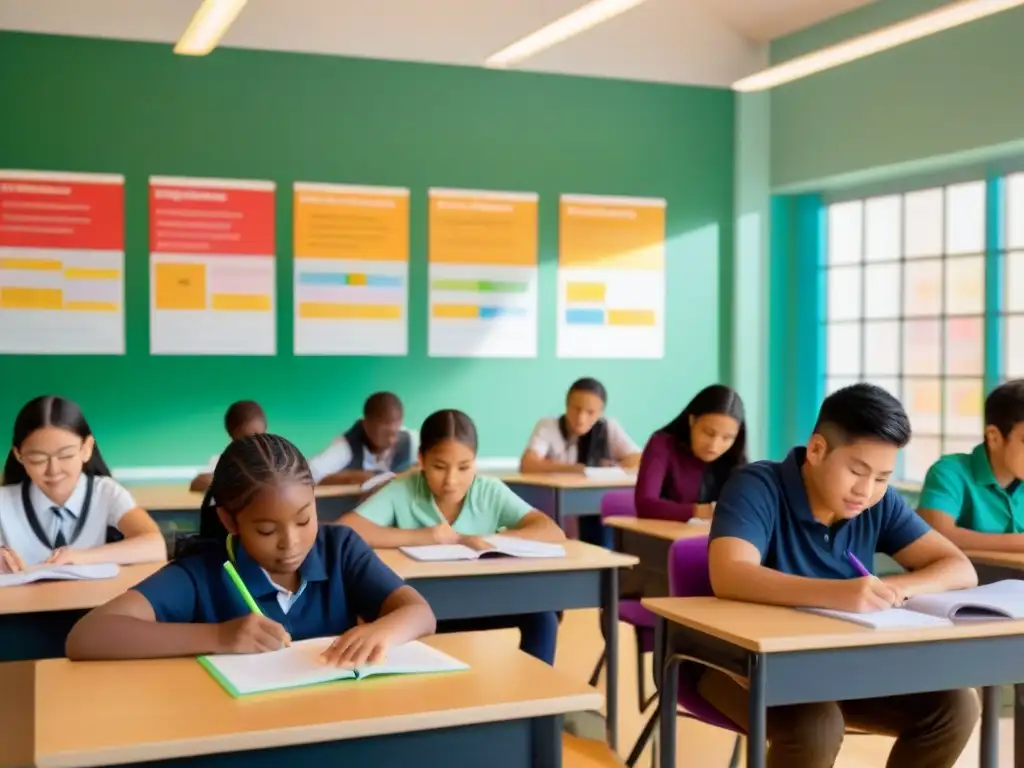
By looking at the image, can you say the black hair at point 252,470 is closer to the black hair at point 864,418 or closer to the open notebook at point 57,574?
the open notebook at point 57,574

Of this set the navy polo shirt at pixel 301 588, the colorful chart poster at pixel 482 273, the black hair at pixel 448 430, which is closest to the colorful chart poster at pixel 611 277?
the colorful chart poster at pixel 482 273

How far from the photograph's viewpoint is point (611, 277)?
6.86 metres

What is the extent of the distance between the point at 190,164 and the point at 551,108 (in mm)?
1982

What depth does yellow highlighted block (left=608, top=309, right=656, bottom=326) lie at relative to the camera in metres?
6.86

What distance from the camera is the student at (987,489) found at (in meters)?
3.37

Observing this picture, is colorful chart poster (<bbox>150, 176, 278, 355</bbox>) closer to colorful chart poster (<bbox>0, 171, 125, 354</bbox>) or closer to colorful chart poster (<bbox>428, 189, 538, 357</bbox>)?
colorful chart poster (<bbox>0, 171, 125, 354</bbox>)

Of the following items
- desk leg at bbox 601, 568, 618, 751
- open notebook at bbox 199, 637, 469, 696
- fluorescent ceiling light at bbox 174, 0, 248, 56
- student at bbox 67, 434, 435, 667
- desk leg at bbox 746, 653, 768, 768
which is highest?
fluorescent ceiling light at bbox 174, 0, 248, 56

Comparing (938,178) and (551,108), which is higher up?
(551,108)

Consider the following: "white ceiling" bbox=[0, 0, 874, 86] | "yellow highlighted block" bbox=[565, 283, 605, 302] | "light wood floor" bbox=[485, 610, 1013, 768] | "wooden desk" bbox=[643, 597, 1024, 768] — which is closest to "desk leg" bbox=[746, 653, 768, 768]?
"wooden desk" bbox=[643, 597, 1024, 768]

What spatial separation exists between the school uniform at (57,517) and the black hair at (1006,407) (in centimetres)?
238

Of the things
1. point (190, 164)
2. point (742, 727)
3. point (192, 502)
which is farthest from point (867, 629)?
point (190, 164)

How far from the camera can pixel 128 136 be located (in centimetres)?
598

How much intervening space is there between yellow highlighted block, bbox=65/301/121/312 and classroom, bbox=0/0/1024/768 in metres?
0.02

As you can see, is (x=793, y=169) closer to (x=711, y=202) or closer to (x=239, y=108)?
(x=711, y=202)
